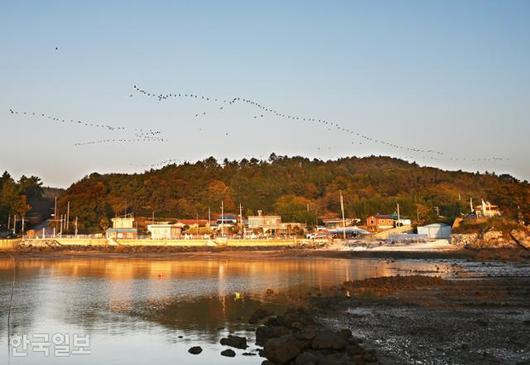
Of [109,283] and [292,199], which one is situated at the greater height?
[292,199]

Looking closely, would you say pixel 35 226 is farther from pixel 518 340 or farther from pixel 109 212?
pixel 518 340

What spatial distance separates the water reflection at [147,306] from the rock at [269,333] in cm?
131

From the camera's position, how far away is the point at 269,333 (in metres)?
16.4

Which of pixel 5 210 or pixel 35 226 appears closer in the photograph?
pixel 5 210

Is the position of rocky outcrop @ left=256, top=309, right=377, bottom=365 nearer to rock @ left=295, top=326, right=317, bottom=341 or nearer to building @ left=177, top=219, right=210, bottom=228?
rock @ left=295, top=326, right=317, bottom=341

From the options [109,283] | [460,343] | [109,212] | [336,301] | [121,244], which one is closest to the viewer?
[460,343]

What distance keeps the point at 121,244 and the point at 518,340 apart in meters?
71.1

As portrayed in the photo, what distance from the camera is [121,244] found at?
80000 mm

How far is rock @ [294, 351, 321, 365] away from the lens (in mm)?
12205

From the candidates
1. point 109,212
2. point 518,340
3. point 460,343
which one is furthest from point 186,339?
point 109,212

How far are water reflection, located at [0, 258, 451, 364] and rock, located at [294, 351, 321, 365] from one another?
189cm

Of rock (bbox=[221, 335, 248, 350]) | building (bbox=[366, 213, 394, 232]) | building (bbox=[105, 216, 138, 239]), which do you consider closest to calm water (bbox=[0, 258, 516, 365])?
rock (bbox=[221, 335, 248, 350])

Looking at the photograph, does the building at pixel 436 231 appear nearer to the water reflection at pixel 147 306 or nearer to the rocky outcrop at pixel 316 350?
the water reflection at pixel 147 306

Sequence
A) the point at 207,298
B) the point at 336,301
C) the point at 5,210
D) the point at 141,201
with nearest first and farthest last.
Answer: the point at 336,301, the point at 207,298, the point at 5,210, the point at 141,201
